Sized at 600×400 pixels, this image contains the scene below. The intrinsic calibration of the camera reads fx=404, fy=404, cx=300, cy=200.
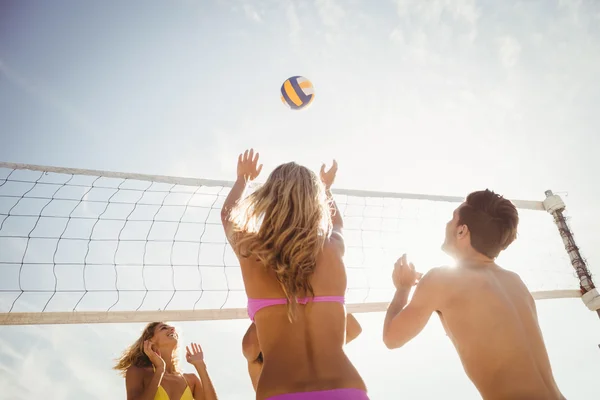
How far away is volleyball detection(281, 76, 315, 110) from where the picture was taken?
5488mm

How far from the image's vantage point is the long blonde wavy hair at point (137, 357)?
11.6 feet

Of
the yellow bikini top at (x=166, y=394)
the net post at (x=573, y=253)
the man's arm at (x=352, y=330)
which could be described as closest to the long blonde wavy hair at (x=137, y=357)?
the yellow bikini top at (x=166, y=394)

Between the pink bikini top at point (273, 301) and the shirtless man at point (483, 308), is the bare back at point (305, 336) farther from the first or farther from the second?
the shirtless man at point (483, 308)

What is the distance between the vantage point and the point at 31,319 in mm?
3117

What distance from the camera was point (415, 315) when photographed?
195 centimetres

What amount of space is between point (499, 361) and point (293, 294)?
98cm

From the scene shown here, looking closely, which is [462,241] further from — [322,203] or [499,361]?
[322,203]

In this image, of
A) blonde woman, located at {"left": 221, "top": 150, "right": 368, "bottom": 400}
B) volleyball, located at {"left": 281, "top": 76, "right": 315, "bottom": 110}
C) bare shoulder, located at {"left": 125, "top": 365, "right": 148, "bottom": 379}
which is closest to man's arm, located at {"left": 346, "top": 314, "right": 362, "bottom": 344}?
blonde woman, located at {"left": 221, "top": 150, "right": 368, "bottom": 400}

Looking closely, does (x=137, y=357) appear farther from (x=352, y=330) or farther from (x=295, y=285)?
(x=295, y=285)

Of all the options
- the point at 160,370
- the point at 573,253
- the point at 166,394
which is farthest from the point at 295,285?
the point at 573,253

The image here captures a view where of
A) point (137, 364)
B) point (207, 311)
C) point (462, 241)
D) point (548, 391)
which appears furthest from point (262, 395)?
point (137, 364)

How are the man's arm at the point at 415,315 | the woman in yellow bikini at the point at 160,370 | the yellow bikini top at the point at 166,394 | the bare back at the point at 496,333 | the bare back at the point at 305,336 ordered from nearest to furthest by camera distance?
the bare back at the point at 305,336 < the bare back at the point at 496,333 < the man's arm at the point at 415,315 < the woman in yellow bikini at the point at 160,370 < the yellow bikini top at the point at 166,394

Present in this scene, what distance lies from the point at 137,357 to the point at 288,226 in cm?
267

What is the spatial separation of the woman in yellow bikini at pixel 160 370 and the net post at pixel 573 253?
436 centimetres
